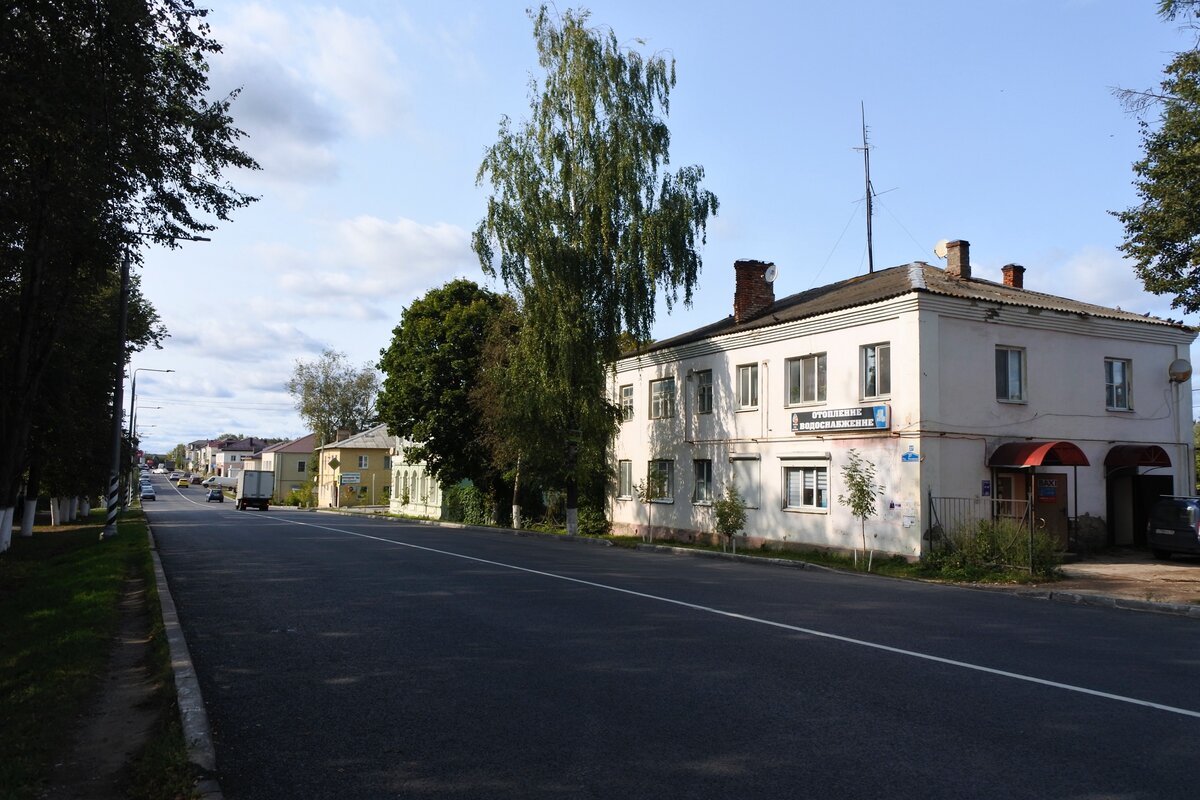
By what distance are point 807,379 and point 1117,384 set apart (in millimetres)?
8208

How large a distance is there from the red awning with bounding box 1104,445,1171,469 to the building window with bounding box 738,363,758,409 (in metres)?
9.39

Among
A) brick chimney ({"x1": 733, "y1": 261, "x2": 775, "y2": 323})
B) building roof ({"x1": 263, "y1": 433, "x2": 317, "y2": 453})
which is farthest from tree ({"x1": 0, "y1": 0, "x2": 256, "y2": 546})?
building roof ({"x1": 263, "y1": 433, "x2": 317, "y2": 453})

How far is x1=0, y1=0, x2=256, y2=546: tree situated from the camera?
401 inches

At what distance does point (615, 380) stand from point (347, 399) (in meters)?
65.2

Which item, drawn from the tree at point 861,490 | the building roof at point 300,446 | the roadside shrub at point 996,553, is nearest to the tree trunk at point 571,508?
the tree at point 861,490

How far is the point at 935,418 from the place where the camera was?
20.1 meters

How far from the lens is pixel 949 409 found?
2036cm

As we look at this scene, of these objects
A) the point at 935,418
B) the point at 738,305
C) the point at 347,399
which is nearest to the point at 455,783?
the point at 935,418

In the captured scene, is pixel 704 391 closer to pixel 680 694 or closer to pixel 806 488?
pixel 806 488

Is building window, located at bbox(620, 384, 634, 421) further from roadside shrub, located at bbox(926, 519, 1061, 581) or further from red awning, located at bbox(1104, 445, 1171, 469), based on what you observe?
red awning, located at bbox(1104, 445, 1171, 469)

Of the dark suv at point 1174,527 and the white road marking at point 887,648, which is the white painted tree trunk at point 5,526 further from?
the dark suv at point 1174,527

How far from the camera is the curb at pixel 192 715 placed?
4.83m

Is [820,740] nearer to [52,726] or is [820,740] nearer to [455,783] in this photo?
[455,783]

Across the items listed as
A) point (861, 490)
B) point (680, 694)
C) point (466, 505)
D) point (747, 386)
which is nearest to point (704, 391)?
point (747, 386)
